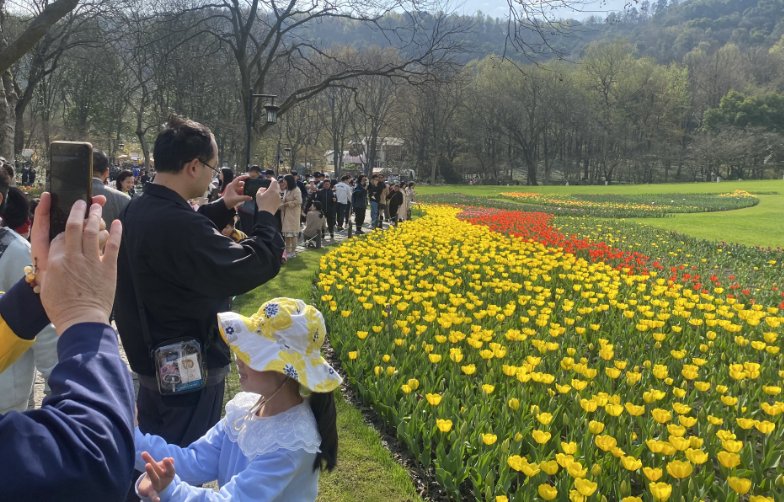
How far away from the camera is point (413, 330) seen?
535cm

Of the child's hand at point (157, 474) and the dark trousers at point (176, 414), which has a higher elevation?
the child's hand at point (157, 474)

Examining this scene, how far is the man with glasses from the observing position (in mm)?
2311

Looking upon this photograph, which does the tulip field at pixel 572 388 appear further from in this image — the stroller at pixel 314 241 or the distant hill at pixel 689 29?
the distant hill at pixel 689 29

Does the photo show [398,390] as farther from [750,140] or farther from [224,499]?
[750,140]

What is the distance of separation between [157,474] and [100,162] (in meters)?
3.90

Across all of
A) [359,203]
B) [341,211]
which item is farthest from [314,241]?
[341,211]

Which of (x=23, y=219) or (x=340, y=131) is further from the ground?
(x=340, y=131)

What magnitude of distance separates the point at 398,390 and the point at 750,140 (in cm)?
6730

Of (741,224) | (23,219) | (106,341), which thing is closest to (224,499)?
(106,341)

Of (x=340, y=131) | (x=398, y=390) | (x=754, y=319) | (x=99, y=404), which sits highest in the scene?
(x=340, y=131)

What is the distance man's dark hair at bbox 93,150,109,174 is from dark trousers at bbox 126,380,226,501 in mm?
2869

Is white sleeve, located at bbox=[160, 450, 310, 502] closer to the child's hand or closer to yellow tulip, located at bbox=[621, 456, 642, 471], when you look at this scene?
the child's hand

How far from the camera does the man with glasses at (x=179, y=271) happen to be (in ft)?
7.58

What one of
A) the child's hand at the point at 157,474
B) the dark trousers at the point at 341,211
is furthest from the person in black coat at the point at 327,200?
the child's hand at the point at 157,474
